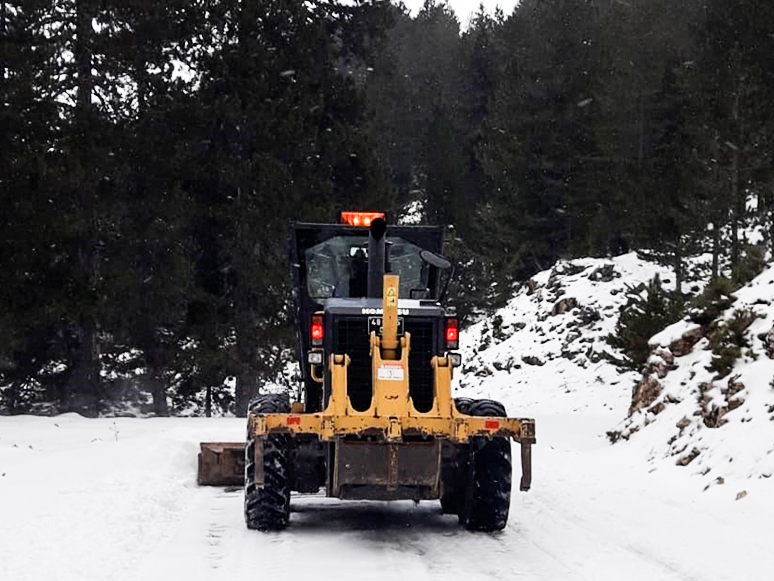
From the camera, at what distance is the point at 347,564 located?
771 cm

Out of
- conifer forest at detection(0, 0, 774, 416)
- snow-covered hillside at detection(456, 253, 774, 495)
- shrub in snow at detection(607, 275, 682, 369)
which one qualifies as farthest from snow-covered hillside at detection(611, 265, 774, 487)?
conifer forest at detection(0, 0, 774, 416)

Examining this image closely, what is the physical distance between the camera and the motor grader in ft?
27.9

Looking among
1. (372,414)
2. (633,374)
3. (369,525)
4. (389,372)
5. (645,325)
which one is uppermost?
(645,325)

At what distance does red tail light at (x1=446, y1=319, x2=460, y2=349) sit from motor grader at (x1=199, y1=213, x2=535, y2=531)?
0.01 metres

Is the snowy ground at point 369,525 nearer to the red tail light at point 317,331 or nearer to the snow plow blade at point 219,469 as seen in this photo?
Answer: the snow plow blade at point 219,469

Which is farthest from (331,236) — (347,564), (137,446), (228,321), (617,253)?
(617,253)

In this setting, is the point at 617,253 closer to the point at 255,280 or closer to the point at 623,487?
the point at 255,280

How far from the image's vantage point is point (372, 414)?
27.8 feet

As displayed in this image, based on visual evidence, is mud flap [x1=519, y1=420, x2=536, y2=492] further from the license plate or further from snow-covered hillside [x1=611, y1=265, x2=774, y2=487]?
snow-covered hillside [x1=611, y1=265, x2=774, y2=487]

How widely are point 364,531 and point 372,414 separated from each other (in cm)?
148

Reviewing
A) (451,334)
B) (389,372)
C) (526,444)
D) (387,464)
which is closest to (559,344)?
(451,334)

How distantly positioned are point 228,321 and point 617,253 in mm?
17757

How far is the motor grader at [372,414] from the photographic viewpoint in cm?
851

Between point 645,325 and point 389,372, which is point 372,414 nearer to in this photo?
point 389,372
